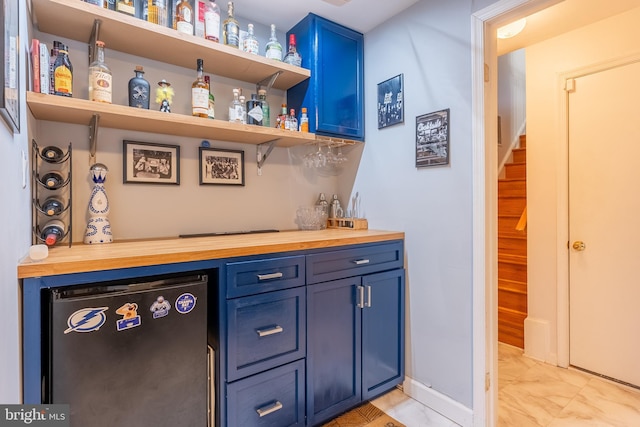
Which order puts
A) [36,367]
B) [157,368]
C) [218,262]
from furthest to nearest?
[218,262], [157,368], [36,367]

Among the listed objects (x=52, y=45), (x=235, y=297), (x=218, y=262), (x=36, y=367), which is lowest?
(x=36, y=367)

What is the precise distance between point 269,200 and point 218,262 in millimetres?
950

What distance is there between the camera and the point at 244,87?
219 cm

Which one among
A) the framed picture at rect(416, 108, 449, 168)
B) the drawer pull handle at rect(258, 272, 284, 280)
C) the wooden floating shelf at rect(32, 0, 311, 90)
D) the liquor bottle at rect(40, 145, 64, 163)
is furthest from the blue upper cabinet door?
the liquor bottle at rect(40, 145, 64, 163)

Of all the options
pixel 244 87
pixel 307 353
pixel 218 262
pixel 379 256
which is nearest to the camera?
pixel 218 262

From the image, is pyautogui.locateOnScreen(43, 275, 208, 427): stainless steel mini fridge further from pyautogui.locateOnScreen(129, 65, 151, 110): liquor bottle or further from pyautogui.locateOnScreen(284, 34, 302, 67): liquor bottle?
pyautogui.locateOnScreen(284, 34, 302, 67): liquor bottle

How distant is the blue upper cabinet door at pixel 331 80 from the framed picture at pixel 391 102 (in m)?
0.18

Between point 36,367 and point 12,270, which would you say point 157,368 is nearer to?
point 36,367

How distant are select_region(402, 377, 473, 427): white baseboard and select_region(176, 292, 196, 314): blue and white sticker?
147 cm

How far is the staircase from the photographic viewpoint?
8.91ft

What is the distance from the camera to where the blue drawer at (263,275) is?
4.72 ft

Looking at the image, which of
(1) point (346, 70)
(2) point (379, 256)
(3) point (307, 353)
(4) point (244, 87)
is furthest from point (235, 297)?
(1) point (346, 70)

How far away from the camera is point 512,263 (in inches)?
113

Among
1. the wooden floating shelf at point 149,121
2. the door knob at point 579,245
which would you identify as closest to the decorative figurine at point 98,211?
the wooden floating shelf at point 149,121
